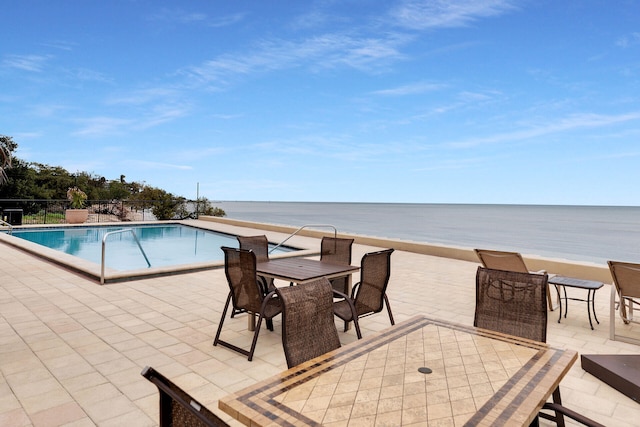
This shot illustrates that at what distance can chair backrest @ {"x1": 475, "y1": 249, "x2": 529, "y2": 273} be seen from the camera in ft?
14.7

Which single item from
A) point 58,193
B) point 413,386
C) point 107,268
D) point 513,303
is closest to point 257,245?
point 513,303

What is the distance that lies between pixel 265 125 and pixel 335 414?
78.6 ft

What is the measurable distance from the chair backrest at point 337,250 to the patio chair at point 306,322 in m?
2.37

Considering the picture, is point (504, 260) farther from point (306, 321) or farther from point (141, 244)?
point (141, 244)

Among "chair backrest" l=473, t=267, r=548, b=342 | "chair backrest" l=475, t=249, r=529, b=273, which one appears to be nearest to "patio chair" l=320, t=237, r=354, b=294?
"chair backrest" l=475, t=249, r=529, b=273

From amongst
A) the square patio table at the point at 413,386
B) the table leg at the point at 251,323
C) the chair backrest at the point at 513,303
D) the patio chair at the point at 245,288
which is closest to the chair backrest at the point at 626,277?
the chair backrest at the point at 513,303

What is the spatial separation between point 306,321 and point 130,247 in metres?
11.6

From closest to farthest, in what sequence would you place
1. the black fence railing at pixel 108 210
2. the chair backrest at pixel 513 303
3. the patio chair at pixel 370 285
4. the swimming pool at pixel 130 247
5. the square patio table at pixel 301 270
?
1. the chair backrest at pixel 513 303
2. the patio chair at pixel 370 285
3. the square patio table at pixel 301 270
4. the swimming pool at pixel 130 247
5. the black fence railing at pixel 108 210

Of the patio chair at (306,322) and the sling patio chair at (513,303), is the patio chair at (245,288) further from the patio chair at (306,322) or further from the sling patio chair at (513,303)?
the sling patio chair at (513,303)

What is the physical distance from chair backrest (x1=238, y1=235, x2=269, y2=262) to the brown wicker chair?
3.29 meters

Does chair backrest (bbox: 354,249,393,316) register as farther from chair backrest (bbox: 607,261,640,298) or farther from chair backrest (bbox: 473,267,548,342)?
chair backrest (bbox: 607,261,640,298)

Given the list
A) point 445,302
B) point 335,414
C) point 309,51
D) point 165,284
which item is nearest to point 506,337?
point 335,414

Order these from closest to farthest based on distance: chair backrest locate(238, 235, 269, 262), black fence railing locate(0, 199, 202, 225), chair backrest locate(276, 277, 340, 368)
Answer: chair backrest locate(276, 277, 340, 368)
chair backrest locate(238, 235, 269, 262)
black fence railing locate(0, 199, 202, 225)

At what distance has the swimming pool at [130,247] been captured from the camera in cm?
671
